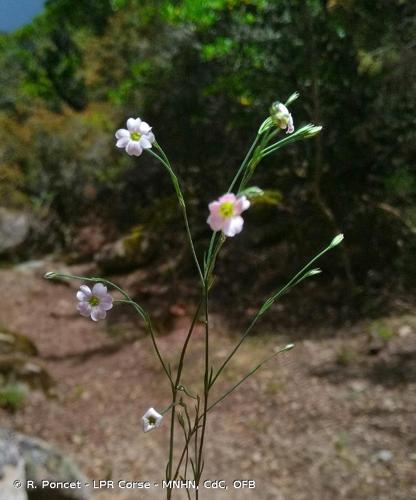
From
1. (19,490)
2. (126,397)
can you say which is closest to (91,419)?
(126,397)

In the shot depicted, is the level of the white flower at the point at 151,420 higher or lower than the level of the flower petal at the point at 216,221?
lower

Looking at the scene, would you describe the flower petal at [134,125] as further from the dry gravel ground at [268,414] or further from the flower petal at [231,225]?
the dry gravel ground at [268,414]

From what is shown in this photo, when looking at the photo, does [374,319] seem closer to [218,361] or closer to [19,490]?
[218,361]

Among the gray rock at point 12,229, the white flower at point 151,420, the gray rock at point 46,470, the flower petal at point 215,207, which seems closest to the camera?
the flower petal at point 215,207

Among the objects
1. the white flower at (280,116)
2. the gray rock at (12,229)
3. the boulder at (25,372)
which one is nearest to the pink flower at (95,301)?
the white flower at (280,116)

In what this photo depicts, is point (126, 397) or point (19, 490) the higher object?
point (126, 397)

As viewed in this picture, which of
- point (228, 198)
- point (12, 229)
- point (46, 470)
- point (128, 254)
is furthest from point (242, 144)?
point (228, 198)

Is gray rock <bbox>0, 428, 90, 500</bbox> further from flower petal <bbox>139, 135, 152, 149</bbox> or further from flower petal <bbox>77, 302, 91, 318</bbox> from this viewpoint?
flower petal <bbox>139, 135, 152, 149</bbox>
